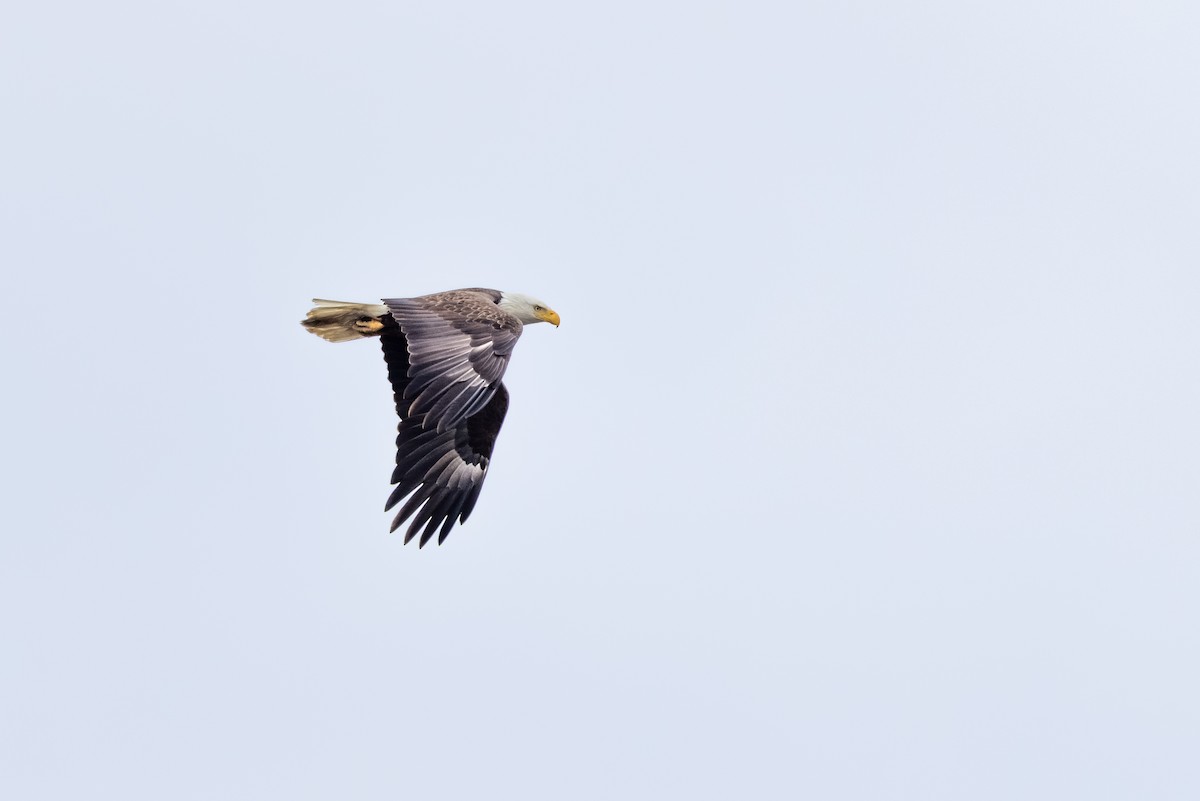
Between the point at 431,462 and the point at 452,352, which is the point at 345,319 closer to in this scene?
the point at 431,462

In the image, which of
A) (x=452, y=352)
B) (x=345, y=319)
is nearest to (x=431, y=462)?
(x=345, y=319)

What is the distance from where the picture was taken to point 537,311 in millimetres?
17047

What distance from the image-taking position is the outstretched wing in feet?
52.6

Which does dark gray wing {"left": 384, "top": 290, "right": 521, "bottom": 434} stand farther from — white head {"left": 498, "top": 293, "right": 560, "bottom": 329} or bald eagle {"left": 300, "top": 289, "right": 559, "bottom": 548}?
white head {"left": 498, "top": 293, "right": 560, "bottom": 329}

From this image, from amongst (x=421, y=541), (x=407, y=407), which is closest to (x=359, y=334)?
(x=407, y=407)

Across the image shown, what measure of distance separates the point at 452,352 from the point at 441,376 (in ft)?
0.96

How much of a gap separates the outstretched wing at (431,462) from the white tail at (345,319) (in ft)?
0.47

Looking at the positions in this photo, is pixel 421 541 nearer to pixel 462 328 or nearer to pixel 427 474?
pixel 427 474

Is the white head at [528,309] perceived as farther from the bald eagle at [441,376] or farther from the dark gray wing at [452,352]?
the dark gray wing at [452,352]

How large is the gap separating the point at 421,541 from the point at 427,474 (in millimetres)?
598

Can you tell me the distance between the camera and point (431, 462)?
16.4m

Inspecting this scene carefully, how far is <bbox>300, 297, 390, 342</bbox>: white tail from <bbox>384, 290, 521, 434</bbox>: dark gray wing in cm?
78

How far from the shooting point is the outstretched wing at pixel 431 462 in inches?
631

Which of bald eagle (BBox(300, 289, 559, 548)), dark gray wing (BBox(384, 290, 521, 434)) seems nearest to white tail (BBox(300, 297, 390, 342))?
bald eagle (BBox(300, 289, 559, 548))
